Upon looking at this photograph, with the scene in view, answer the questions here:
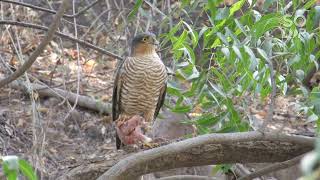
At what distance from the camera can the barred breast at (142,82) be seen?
4.62 metres

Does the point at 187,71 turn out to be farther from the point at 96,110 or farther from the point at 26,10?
the point at 96,110

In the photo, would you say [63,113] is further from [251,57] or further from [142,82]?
[251,57]

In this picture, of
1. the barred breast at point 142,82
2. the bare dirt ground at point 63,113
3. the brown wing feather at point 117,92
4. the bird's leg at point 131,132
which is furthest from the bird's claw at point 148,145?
the bare dirt ground at point 63,113

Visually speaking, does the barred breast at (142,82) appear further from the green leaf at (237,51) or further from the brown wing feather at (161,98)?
the green leaf at (237,51)

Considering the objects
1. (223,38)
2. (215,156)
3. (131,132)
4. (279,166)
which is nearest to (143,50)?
(131,132)

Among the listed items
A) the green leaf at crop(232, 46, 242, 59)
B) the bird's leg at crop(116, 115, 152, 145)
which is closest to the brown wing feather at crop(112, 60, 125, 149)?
the bird's leg at crop(116, 115, 152, 145)

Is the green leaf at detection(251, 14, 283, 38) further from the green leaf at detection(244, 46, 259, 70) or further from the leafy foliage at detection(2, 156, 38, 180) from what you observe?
the leafy foliage at detection(2, 156, 38, 180)

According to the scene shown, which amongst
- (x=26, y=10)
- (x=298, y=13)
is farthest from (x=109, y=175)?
(x=26, y=10)

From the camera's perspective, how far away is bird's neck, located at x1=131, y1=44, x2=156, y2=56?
15.5 feet

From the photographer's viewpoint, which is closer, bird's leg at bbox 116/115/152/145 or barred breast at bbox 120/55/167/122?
bird's leg at bbox 116/115/152/145

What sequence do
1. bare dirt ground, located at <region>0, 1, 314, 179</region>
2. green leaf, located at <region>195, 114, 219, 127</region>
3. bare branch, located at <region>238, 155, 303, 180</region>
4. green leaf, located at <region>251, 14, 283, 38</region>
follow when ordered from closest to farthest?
1. green leaf, located at <region>251, 14, 283, 38</region>
2. bare branch, located at <region>238, 155, 303, 180</region>
3. green leaf, located at <region>195, 114, 219, 127</region>
4. bare dirt ground, located at <region>0, 1, 314, 179</region>

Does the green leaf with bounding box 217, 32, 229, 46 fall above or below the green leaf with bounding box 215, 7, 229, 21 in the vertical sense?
below

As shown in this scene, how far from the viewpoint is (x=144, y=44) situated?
4703 mm

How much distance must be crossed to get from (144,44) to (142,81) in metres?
0.27
